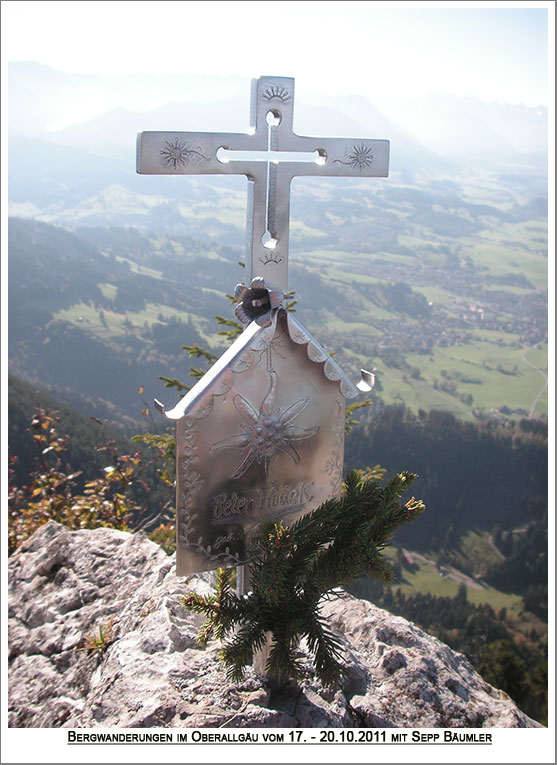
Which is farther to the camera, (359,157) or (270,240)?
(359,157)

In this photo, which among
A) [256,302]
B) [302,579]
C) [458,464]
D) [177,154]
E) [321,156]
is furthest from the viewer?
[458,464]

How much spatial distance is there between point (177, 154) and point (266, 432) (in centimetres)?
203

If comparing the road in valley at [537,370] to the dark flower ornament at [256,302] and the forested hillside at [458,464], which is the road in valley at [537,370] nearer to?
the forested hillside at [458,464]

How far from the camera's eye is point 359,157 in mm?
5172

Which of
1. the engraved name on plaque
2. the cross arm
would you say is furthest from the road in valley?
the cross arm

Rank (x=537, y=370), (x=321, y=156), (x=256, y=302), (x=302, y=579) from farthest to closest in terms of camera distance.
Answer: (x=537, y=370)
(x=321, y=156)
(x=256, y=302)
(x=302, y=579)

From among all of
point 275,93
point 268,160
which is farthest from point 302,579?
point 275,93

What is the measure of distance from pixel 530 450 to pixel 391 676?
43.8 meters

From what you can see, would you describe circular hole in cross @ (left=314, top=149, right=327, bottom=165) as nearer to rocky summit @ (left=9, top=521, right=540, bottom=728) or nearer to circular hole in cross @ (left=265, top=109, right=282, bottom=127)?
circular hole in cross @ (left=265, top=109, right=282, bottom=127)

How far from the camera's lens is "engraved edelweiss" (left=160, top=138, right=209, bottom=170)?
467 centimetres

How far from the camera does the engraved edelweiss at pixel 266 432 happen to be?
4711mm

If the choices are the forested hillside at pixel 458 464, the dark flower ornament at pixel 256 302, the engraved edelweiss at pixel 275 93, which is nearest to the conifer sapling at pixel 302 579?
the dark flower ornament at pixel 256 302

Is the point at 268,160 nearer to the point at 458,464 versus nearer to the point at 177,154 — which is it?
the point at 177,154

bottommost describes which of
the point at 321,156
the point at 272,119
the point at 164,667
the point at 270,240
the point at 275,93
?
the point at 164,667
